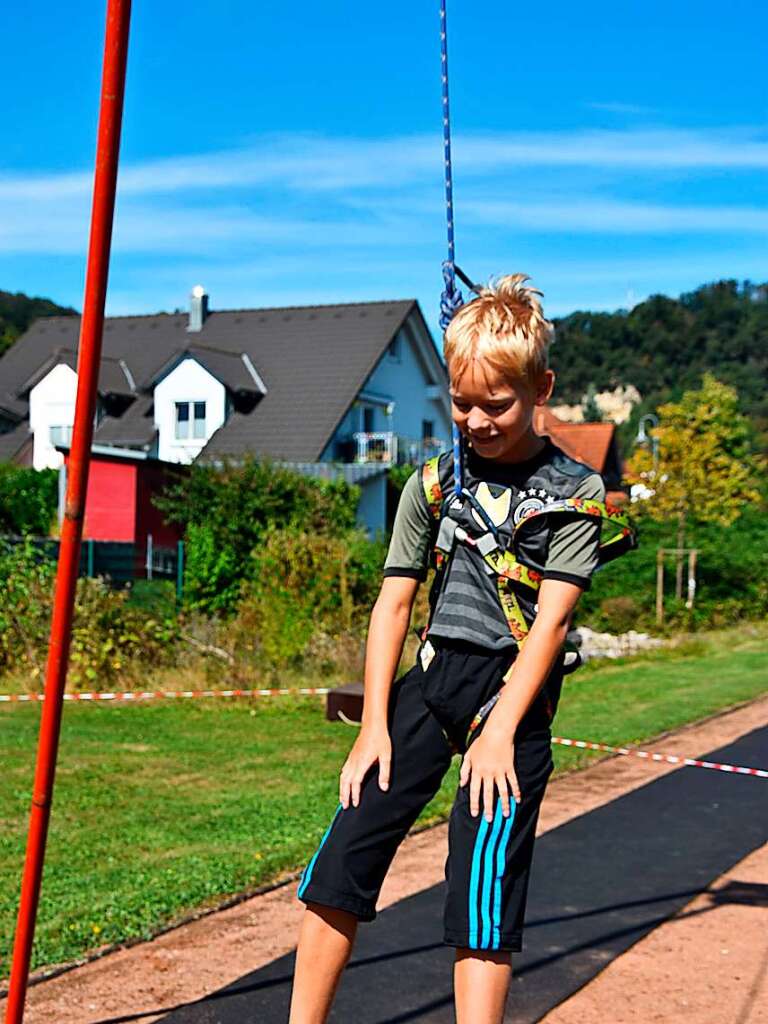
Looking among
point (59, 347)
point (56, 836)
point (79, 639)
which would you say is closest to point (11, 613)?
point (79, 639)

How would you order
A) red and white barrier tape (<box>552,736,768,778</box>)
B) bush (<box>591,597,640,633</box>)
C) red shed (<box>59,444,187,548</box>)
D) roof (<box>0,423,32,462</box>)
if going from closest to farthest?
red and white barrier tape (<box>552,736,768,778</box>), red shed (<box>59,444,187,548</box>), bush (<box>591,597,640,633</box>), roof (<box>0,423,32,462</box>)

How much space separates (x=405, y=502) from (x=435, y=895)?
2999mm

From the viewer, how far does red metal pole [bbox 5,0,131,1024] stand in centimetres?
252

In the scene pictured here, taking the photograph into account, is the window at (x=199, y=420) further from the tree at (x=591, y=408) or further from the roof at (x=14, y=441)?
the tree at (x=591, y=408)

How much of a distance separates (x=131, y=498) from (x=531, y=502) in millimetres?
20070

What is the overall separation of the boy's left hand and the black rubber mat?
61.3 inches

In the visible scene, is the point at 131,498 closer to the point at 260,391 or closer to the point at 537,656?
the point at 260,391

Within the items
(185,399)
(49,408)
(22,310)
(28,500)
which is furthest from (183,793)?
(22,310)

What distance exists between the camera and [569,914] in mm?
5457

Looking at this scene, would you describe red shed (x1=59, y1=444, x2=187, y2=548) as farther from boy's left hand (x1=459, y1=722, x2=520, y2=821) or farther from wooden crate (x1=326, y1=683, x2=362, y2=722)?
boy's left hand (x1=459, y1=722, x2=520, y2=821)

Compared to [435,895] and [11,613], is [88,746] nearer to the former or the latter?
[11,613]

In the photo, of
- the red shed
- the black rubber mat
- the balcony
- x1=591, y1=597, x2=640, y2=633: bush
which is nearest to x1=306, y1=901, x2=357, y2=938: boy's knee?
the black rubber mat

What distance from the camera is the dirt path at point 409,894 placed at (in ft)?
13.9

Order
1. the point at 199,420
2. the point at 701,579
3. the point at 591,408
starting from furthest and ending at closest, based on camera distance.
→ the point at 591,408 → the point at 199,420 → the point at 701,579
